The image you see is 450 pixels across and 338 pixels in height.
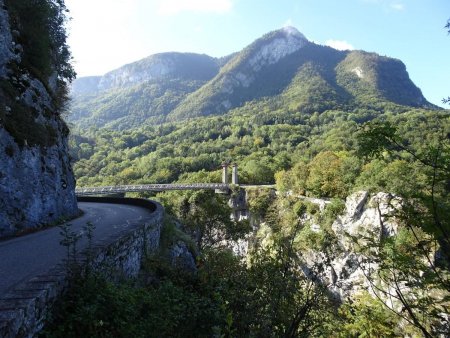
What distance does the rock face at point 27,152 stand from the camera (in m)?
12.3

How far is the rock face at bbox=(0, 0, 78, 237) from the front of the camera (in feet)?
40.3

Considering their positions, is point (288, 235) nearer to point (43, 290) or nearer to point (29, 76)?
point (29, 76)

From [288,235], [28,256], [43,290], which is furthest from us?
[288,235]

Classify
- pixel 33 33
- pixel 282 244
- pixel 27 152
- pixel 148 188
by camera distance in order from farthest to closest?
pixel 148 188 → pixel 33 33 → pixel 27 152 → pixel 282 244

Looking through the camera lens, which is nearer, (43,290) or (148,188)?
(43,290)

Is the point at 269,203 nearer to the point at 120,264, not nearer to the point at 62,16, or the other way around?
the point at 62,16

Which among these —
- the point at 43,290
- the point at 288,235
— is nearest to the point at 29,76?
the point at 43,290

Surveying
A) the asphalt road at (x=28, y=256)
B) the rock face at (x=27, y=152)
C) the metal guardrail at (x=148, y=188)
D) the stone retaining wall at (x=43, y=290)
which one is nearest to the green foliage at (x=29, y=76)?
the rock face at (x=27, y=152)

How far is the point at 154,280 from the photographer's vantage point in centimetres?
1022

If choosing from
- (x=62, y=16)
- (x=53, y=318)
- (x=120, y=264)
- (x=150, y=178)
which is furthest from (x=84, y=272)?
(x=150, y=178)

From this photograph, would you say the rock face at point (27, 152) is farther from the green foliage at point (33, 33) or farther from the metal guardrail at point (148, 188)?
the metal guardrail at point (148, 188)

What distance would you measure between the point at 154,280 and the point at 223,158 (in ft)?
308

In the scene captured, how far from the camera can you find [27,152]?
1363 cm

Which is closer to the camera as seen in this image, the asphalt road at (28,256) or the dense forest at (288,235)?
the dense forest at (288,235)
